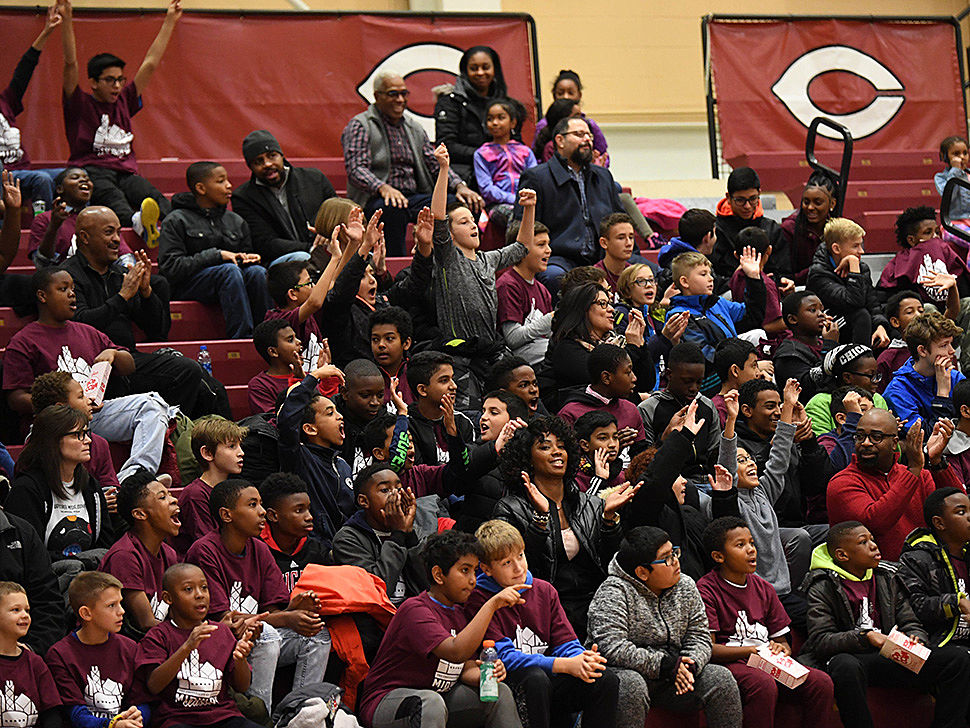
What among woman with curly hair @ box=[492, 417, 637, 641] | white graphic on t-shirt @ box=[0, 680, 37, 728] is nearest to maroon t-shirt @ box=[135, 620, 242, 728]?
white graphic on t-shirt @ box=[0, 680, 37, 728]

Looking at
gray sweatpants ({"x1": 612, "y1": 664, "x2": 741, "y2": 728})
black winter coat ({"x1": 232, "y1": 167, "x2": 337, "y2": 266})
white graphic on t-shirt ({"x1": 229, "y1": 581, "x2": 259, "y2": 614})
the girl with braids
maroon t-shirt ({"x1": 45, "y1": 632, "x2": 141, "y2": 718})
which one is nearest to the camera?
maroon t-shirt ({"x1": 45, "y1": 632, "x2": 141, "y2": 718})

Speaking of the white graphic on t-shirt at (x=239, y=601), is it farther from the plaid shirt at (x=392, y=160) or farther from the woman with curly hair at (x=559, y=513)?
the plaid shirt at (x=392, y=160)

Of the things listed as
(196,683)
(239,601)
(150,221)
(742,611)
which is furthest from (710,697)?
(150,221)

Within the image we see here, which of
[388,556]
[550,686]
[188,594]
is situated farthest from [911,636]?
[188,594]

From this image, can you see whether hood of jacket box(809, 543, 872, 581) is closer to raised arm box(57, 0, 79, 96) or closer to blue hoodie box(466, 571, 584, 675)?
blue hoodie box(466, 571, 584, 675)

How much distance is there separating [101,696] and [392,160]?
193 inches

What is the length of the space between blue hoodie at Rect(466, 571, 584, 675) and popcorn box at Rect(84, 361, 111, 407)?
2198mm


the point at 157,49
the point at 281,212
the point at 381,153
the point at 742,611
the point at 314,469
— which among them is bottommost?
the point at 742,611

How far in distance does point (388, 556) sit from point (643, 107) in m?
8.40

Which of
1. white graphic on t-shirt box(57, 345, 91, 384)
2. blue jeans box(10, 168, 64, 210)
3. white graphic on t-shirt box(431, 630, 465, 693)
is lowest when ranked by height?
white graphic on t-shirt box(431, 630, 465, 693)

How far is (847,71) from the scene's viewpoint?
12188 millimetres

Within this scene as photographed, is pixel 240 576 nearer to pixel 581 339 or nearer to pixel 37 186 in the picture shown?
pixel 581 339

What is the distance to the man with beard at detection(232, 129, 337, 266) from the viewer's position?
912 centimetres

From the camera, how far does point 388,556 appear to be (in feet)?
21.0
